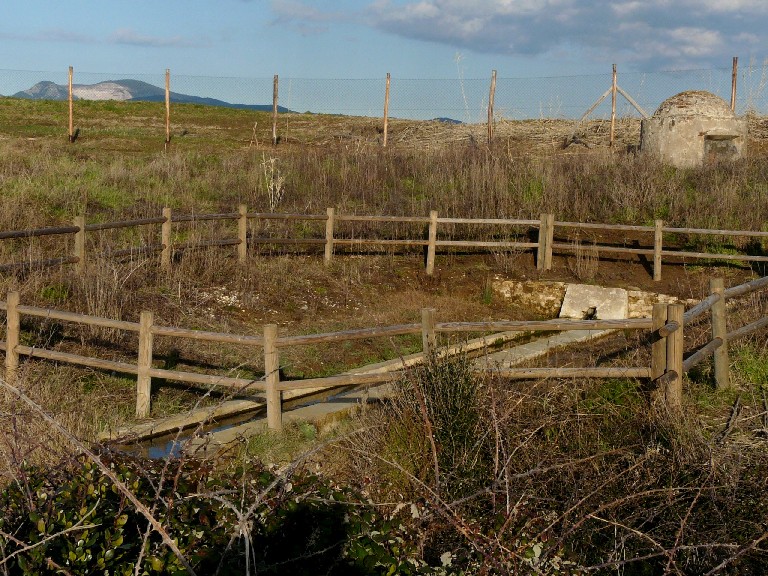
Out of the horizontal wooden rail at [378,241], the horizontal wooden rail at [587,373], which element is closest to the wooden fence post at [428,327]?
the horizontal wooden rail at [587,373]

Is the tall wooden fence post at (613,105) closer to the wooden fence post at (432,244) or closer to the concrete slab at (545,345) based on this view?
the wooden fence post at (432,244)

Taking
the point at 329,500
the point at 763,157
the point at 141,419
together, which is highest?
the point at 763,157

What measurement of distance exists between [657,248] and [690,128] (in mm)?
5219

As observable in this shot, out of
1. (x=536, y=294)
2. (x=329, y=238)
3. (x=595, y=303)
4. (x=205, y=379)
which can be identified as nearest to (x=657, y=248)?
(x=595, y=303)

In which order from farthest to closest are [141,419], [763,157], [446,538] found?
[763,157] → [141,419] → [446,538]

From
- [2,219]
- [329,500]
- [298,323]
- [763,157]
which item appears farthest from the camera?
[763,157]

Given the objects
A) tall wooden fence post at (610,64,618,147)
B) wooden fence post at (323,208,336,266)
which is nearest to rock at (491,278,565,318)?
wooden fence post at (323,208,336,266)

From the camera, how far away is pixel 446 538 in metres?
4.82

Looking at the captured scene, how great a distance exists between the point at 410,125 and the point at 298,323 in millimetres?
22018

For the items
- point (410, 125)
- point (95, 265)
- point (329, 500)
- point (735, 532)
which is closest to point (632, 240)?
point (95, 265)

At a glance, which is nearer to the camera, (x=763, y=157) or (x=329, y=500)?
(x=329, y=500)

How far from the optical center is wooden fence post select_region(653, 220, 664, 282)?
1391cm

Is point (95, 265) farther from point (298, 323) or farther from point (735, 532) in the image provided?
point (735, 532)

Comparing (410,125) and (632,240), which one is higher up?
(410,125)
